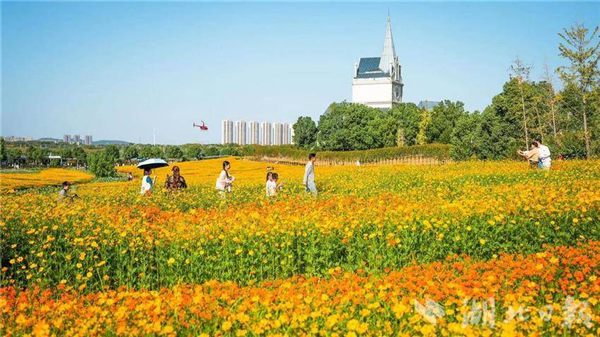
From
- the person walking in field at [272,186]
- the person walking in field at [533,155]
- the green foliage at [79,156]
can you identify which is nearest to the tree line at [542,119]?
the person walking in field at [533,155]

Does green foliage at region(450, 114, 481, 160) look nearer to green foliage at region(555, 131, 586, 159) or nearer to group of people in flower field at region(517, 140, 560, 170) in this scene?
green foliage at region(555, 131, 586, 159)

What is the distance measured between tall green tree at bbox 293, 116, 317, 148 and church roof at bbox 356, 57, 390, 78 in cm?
6077

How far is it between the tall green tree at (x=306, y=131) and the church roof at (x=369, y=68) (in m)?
60.8

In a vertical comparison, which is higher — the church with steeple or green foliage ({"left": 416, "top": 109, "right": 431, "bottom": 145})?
the church with steeple

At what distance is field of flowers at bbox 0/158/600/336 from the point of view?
524cm

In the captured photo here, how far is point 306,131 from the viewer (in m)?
90.1

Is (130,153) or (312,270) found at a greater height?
(130,153)

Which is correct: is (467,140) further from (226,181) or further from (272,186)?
(226,181)

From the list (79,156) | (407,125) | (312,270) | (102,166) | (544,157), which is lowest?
(312,270)

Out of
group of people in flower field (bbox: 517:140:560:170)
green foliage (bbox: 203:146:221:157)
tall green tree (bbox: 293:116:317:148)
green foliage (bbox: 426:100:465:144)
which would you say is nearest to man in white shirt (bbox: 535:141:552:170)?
group of people in flower field (bbox: 517:140:560:170)

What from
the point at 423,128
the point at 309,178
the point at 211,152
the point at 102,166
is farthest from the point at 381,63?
the point at 309,178

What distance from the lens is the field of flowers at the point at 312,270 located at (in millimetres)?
5238

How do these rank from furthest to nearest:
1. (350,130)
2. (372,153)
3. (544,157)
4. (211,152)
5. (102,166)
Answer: (211,152)
(350,130)
(372,153)
(102,166)
(544,157)

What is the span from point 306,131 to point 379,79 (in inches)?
2394
